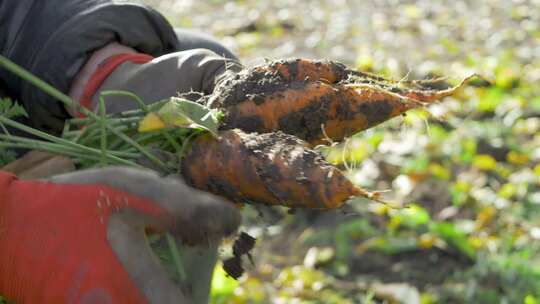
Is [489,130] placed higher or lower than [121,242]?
lower

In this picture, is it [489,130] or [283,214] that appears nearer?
[283,214]

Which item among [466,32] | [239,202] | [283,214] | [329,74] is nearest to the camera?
[239,202]

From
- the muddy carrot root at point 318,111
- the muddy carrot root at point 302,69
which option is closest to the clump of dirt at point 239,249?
the muddy carrot root at point 318,111

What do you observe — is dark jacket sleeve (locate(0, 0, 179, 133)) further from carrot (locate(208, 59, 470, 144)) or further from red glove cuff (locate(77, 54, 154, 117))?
carrot (locate(208, 59, 470, 144))

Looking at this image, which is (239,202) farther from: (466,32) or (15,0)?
(466,32)

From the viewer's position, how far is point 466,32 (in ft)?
16.5

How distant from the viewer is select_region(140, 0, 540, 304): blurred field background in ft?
9.46

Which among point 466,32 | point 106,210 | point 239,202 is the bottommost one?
point 466,32

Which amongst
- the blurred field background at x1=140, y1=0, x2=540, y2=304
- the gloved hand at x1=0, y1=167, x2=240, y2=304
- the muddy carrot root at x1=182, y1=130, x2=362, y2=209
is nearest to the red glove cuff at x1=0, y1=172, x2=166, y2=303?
the gloved hand at x1=0, y1=167, x2=240, y2=304

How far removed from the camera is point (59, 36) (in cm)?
173

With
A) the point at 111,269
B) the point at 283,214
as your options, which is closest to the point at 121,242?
the point at 111,269

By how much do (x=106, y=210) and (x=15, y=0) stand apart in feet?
2.55

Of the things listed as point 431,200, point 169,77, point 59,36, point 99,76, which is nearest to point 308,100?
point 169,77

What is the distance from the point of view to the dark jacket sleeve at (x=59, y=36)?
5.64 ft
